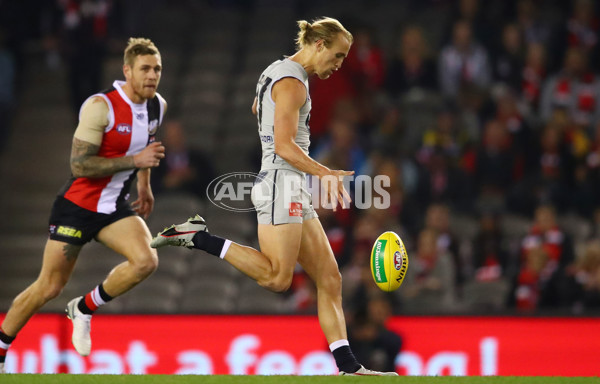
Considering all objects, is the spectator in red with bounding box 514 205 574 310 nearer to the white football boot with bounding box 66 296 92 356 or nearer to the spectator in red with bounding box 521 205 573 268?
the spectator in red with bounding box 521 205 573 268

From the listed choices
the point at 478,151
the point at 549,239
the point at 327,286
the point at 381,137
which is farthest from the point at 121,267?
the point at 478,151

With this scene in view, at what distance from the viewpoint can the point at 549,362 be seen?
31.4 ft

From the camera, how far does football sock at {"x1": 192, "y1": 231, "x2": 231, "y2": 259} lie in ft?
22.1

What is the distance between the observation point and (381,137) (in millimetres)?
12719

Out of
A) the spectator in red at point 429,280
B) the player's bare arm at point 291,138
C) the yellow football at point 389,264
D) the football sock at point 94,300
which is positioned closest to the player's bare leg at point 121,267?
the football sock at point 94,300

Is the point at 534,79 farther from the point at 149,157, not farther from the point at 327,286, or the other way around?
the point at 149,157

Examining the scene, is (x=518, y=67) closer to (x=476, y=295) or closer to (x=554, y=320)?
(x=476, y=295)

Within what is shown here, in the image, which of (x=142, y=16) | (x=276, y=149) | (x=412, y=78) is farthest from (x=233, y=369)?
(x=142, y=16)

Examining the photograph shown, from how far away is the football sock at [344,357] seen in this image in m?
6.67

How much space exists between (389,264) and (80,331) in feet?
7.61

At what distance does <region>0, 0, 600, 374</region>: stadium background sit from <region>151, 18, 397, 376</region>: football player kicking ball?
272 cm

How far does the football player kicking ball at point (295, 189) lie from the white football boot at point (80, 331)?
1.17 meters

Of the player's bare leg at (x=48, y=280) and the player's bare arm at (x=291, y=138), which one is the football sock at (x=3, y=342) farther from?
the player's bare arm at (x=291, y=138)

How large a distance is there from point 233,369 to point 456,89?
5.49 metres
